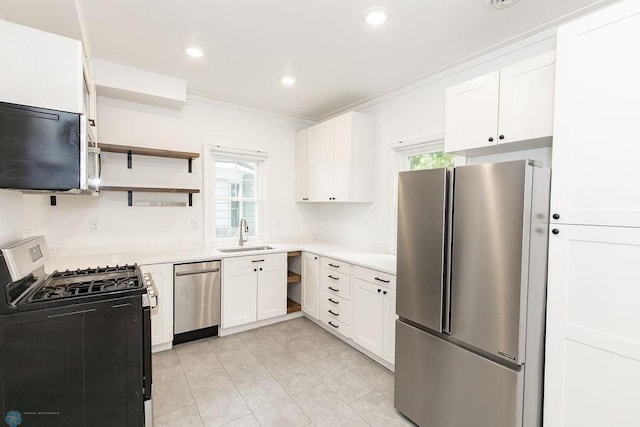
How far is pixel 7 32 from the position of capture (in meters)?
1.28

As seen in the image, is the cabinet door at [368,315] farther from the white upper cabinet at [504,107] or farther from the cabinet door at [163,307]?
the cabinet door at [163,307]

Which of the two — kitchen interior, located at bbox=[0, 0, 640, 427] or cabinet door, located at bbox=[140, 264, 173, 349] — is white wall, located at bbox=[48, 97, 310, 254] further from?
cabinet door, located at bbox=[140, 264, 173, 349]

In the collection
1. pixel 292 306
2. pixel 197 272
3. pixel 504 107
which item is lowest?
pixel 292 306

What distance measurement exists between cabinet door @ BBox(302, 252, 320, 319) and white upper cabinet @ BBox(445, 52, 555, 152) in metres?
2.02

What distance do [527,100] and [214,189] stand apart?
10.6 ft

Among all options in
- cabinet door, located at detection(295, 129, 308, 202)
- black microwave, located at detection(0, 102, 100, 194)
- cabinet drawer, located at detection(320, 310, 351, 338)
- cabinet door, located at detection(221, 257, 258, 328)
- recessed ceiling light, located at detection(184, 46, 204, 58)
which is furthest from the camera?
cabinet door, located at detection(295, 129, 308, 202)

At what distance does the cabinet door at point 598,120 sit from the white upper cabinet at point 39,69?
7.85 ft

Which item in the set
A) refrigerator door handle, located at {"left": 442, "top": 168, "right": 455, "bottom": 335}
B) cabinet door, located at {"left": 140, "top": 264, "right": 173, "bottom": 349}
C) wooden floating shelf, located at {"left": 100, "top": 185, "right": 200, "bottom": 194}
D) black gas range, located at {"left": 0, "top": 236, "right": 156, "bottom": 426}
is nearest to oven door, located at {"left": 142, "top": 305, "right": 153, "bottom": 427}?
black gas range, located at {"left": 0, "top": 236, "right": 156, "bottom": 426}

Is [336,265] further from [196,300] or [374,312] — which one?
[196,300]

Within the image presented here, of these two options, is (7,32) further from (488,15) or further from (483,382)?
(483,382)

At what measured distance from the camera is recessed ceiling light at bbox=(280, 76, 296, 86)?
303 cm

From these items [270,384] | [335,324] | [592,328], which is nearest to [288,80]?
[335,324]

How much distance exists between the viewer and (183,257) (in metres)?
2.99

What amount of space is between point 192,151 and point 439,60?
2.82 metres
